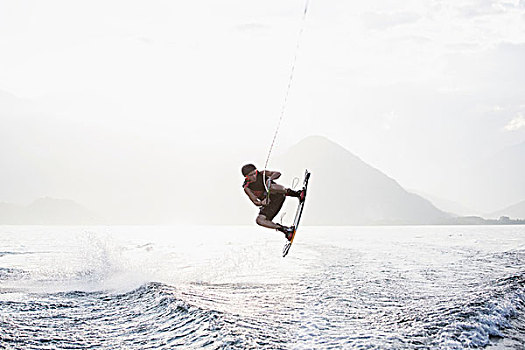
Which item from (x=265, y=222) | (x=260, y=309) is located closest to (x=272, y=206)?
(x=265, y=222)

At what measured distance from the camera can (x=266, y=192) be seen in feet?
42.2

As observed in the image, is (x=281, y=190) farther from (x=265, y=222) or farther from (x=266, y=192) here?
(x=265, y=222)

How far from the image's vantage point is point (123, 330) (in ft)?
30.5

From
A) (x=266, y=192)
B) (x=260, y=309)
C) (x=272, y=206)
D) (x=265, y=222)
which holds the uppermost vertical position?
(x=266, y=192)

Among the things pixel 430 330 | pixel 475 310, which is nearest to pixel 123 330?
pixel 430 330

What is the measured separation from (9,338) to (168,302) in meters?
3.55

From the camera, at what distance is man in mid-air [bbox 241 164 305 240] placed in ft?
41.8

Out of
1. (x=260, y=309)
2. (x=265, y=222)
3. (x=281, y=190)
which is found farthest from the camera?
(x=265, y=222)

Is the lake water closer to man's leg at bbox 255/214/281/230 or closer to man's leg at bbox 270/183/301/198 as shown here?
man's leg at bbox 255/214/281/230

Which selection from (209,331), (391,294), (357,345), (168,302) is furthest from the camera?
(391,294)

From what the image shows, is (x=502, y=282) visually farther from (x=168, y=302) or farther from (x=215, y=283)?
(x=168, y=302)

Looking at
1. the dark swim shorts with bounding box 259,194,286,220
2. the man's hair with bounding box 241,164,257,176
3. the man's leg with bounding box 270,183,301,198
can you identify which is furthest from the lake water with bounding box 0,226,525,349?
the man's hair with bounding box 241,164,257,176

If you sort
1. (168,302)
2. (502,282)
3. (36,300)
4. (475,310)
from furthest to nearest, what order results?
(502,282) < (36,300) < (168,302) < (475,310)

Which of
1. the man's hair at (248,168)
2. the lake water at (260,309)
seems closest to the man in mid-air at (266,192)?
the man's hair at (248,168)
